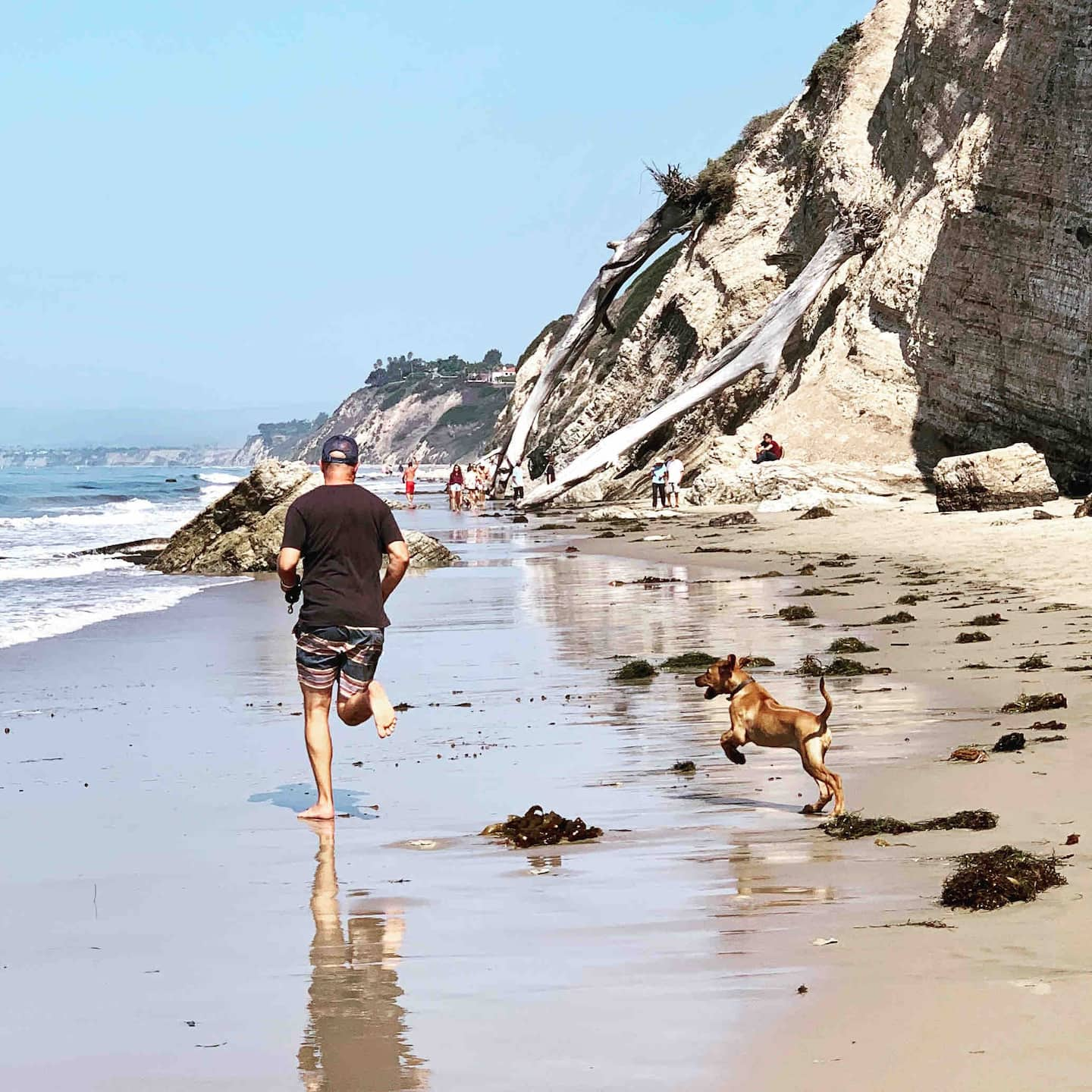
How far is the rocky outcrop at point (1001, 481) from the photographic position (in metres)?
21.9

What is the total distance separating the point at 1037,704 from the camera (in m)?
7.31

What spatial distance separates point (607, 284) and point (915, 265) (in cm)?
1217

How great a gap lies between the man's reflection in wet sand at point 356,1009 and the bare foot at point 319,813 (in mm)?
1164

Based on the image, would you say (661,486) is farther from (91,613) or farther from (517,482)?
(91,613)

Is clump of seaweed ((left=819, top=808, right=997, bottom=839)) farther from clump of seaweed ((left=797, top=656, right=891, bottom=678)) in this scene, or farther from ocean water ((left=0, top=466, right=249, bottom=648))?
ocean water ((left=0, top=466, right=249, bottom=648))

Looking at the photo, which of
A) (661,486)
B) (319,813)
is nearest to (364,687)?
(319,813)

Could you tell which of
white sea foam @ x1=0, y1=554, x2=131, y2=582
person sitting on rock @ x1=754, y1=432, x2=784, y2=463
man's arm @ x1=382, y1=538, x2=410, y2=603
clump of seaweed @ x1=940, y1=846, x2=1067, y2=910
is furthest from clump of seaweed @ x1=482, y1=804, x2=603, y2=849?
person sitting on rock @ x1=754, y1=432, x2=784, y2=463

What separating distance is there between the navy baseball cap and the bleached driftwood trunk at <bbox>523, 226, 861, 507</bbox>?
93.5ft

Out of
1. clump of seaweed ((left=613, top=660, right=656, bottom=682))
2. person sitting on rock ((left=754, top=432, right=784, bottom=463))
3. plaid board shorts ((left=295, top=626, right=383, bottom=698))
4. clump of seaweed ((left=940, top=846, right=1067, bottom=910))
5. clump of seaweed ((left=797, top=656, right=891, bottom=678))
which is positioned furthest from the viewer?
person sitting on rock ((left=754, top=432, right=784, bottom=463))

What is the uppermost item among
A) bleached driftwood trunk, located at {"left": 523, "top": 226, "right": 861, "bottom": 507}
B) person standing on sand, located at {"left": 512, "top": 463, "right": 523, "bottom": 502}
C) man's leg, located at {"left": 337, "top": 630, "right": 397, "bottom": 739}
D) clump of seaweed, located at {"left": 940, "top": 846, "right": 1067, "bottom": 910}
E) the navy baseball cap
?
bleached driftwood trunk, located at {"left": 523, "top": 226, "right": 861, "bottom": 507}

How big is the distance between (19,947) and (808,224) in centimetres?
3708

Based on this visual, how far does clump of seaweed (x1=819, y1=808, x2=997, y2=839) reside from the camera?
5.17 metres

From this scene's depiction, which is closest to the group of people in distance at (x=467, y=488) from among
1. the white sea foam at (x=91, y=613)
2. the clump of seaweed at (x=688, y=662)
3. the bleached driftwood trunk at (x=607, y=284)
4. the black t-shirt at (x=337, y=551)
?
the bleached driftwood trunk at (x=607, y=284)

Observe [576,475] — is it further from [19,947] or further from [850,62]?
[19,947]
